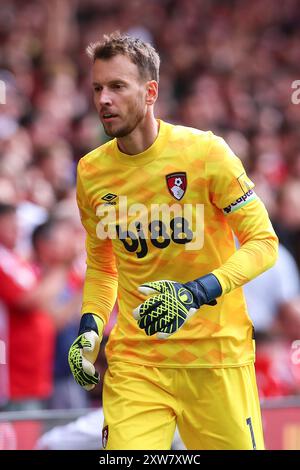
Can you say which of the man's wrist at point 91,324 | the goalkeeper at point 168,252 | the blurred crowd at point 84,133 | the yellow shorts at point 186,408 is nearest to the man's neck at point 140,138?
the goalkeeper at point 168,252

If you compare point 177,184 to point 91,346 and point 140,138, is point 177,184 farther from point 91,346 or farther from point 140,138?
point 91,346

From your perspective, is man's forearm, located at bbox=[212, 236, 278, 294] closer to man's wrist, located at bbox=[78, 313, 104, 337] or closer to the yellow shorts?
the yellow shorts

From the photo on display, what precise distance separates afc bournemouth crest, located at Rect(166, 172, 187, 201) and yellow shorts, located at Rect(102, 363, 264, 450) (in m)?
0.75

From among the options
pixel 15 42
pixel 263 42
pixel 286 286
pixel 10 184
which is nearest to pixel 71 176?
pixel 10 184

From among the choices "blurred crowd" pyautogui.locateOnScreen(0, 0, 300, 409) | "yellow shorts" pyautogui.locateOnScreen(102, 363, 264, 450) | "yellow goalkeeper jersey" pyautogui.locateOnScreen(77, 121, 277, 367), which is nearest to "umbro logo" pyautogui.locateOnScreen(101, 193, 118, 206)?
"yellow goalkeeper jersey" pyautogui.locateOnScreen(77, 121, 277, 367)

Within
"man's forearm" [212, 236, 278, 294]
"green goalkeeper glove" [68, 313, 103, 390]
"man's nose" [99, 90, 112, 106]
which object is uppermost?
"man's nose" [99, 90, 112, 106]

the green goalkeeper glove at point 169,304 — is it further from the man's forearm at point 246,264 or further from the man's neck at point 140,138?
the man's neck at point 140,138

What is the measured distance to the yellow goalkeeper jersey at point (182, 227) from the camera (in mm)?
4398

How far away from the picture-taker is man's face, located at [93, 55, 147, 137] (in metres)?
4.39

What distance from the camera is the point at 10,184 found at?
26.7 feet

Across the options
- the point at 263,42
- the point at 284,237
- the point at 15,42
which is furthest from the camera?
the point at 263,42

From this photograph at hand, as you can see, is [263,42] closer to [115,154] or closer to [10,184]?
[10,184]

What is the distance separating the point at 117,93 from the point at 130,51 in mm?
190

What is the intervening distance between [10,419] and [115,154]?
2505 mm
